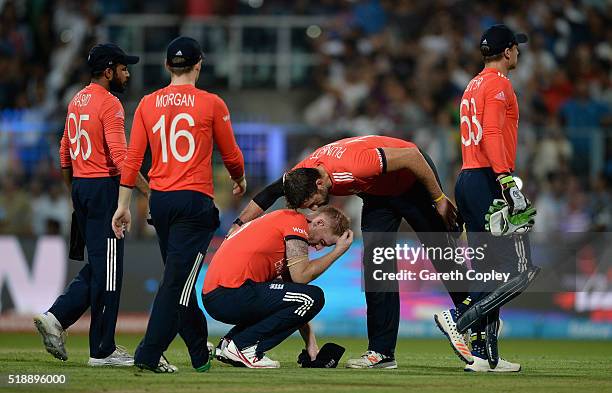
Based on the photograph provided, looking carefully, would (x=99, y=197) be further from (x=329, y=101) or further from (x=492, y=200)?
(x=329, y=101)

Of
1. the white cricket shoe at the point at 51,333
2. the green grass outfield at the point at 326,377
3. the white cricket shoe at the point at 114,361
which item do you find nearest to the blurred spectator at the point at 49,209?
the green grass outfield at the point at 326,377

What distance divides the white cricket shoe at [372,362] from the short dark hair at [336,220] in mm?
1077

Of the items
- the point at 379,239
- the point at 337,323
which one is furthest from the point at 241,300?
the point at 337,323

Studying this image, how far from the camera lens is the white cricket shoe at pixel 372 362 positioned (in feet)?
31.9

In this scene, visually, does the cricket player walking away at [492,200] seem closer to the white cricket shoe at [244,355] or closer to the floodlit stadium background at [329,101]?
the white cricket shoe at [244,355]

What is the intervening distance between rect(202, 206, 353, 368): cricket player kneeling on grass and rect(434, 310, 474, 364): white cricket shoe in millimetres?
940

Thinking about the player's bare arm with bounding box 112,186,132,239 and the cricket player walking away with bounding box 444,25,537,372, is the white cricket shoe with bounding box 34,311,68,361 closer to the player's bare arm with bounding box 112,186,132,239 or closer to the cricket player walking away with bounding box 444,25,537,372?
the player's bare arm with bounding box 112,186,132,239

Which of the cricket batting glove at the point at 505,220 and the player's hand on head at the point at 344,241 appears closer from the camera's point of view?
the cricket batting glove at the point at 505,220

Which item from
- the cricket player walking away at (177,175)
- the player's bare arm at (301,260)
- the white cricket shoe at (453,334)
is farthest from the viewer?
the player's bare arm at (301,260)

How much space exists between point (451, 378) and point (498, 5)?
12532 mm

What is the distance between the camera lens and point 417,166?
9.34 metres

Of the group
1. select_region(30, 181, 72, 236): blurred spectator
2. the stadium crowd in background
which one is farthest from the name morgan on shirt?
select_region(30, 181, 72, 236): blurred spectator

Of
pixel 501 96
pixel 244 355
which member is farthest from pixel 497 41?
pixel 244 355

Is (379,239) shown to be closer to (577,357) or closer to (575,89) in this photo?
(577,357)
